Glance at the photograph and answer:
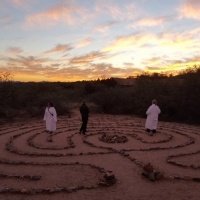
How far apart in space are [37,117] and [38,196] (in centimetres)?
1454

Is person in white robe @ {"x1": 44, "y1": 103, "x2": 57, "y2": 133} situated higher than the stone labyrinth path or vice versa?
person in white robe @ {"x1": 44, "y1": 103, "x2": 57, "y2": 133}

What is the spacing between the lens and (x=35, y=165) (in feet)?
25.1

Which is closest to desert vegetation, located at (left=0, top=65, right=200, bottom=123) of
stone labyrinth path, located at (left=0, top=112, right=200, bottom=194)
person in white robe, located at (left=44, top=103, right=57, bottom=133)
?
Answer: stone labyrinth path, located at (left=0, top=112, right=200, bottom=194)

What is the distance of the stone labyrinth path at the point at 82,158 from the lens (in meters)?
6.38

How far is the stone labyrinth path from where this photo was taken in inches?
251

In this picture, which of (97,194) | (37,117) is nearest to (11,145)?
(97,194)

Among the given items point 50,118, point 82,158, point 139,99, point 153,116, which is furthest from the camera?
point 139,99

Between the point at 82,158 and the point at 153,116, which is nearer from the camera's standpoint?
the point at 82,158

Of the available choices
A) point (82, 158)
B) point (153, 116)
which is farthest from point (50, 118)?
point (153, 116)

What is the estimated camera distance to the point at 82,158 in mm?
8438

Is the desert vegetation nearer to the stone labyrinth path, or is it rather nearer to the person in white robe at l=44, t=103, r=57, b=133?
the stone labyrinth path

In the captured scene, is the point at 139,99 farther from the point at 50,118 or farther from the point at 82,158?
the point at 82,158

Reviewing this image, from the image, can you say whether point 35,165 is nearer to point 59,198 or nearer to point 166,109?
point 59,198

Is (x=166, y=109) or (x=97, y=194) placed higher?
(x=166, y=109)
